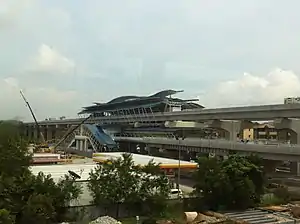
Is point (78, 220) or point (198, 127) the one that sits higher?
point (198, 127)

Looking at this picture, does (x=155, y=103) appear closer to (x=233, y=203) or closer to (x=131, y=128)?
(x=131, y=128)

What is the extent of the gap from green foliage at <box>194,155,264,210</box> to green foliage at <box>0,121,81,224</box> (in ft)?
30.4

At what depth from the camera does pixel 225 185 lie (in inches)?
1151

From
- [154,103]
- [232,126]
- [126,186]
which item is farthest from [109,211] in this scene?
[154,103]

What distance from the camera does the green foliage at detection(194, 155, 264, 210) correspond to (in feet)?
96.4

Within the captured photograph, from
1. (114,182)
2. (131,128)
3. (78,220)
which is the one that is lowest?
(78,220)

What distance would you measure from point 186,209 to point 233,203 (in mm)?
3584

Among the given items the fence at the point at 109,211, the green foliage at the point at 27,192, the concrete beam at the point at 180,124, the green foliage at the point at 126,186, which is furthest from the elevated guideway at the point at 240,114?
the green foliage at the point at 27,192

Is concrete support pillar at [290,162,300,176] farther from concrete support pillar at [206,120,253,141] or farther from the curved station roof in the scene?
the curved station roof

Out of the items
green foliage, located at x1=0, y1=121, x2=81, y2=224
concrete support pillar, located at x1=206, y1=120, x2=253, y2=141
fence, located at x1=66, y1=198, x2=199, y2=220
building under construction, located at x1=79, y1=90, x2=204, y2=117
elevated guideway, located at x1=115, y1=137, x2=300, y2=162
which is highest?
building under construction, located at x1=79, y1=90, x2=204, y2=117

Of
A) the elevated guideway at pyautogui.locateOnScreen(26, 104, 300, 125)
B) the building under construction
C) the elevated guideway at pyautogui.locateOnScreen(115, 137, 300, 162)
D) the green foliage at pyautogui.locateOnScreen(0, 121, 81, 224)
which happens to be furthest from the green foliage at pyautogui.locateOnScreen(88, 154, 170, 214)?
the building under construction

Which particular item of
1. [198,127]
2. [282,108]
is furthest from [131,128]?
[282,108]

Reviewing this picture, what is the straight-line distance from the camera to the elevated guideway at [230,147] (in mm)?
39562

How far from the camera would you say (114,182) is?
1038 inches
